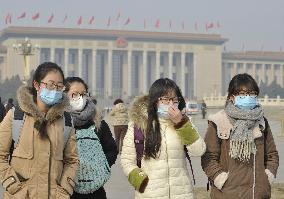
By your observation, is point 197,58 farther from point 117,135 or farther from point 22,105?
point 22,105

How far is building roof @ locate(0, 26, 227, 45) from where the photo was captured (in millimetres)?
96625

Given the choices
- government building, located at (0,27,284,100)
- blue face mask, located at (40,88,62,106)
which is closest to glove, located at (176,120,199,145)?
blue face mask, located at (40,88,62,106)

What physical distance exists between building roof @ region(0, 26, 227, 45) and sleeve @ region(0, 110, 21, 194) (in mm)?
93902

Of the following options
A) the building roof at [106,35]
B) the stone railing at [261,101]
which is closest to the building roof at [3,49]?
the building roof at [106,35]

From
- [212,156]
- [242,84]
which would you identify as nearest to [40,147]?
[212,156]

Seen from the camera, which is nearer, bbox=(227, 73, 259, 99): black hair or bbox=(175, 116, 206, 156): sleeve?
bbox=(175, 116, 206, 156): sleeve

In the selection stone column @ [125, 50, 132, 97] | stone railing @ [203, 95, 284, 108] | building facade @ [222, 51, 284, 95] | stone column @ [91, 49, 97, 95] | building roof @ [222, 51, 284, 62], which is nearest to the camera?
stone railing @ [203, 95, 284, 108]

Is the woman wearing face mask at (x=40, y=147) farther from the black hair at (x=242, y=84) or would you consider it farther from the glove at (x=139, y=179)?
the black hair at (x=242, y=84)

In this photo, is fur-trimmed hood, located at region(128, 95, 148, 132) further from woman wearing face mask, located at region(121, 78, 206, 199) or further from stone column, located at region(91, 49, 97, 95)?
stone column, located at region(91, 49, 97, 95)

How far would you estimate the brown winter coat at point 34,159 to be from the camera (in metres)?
3.53

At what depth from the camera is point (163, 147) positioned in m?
3.88

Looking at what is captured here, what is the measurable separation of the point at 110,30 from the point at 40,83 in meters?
96.9

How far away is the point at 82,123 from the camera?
4215 millimetres

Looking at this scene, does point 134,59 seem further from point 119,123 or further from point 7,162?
point 7,162
